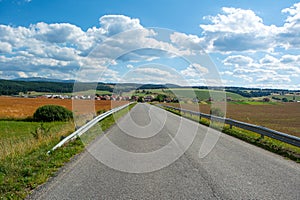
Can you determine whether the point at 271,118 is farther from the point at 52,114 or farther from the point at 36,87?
the point at 36,87

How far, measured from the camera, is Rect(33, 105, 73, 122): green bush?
25828mm

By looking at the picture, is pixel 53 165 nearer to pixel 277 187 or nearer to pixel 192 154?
pixel 192 154

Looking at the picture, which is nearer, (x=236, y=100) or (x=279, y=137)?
(x=279, y=137)

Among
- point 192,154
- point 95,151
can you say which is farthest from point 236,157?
point 95,151

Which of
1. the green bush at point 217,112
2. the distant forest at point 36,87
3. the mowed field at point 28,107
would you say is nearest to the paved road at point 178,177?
the green bush at point 217,112

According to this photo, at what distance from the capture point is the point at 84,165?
754cm

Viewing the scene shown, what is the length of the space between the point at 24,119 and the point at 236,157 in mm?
23165

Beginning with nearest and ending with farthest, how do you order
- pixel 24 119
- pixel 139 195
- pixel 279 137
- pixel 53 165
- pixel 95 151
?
pixel 139 195, pixel 53 165, pixel 95 151, pixel 279 137, pixel 24 119

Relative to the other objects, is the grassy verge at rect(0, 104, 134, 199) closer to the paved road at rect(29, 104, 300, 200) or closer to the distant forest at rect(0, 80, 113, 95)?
the paved road at rect(29, 104, 300, 200)

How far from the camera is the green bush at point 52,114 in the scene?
25828 mm

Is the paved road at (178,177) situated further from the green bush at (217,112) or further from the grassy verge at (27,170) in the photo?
the green bush at (217,112)

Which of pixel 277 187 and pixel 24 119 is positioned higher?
pixel 277 187

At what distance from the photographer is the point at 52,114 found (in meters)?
25.8

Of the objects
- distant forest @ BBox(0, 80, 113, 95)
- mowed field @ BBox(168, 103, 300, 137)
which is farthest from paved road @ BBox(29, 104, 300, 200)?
distant forest @ BBox(0, 80, 113, 95)
